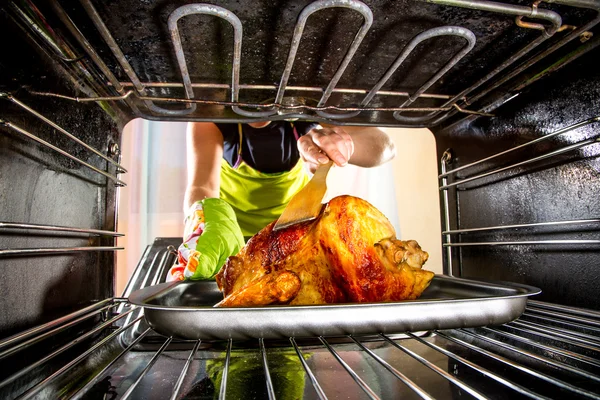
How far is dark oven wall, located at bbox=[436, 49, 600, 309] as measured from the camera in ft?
2.73

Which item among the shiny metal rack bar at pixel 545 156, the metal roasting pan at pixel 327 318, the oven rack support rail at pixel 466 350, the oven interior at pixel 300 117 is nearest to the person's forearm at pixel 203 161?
the oven interior at pixel 300 117

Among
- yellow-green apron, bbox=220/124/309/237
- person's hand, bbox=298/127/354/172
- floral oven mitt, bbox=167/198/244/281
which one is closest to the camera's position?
person's hand, bbox=298/127/354/172

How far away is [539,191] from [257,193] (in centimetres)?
171

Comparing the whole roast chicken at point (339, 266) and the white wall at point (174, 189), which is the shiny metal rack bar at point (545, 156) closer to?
the whole roast chicken at point (339, 266)

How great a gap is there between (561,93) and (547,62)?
79 millimetres

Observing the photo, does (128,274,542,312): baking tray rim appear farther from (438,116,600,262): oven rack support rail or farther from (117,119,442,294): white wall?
(117,119,442,294): white wall

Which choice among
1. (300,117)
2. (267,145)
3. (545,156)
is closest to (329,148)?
(300,117)

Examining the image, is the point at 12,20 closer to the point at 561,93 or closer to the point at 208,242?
the point at 208,242

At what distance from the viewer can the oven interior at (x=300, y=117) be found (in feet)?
2.21

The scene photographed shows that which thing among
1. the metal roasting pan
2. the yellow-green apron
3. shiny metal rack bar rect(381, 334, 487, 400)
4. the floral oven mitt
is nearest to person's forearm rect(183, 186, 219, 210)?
the yellow-green apron

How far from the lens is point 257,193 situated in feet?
8.02

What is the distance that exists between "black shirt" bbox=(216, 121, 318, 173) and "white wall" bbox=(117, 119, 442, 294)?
166 centimetres

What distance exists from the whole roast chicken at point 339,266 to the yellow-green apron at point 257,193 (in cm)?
140

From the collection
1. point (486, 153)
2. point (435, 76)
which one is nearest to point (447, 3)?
point (435, 76)
